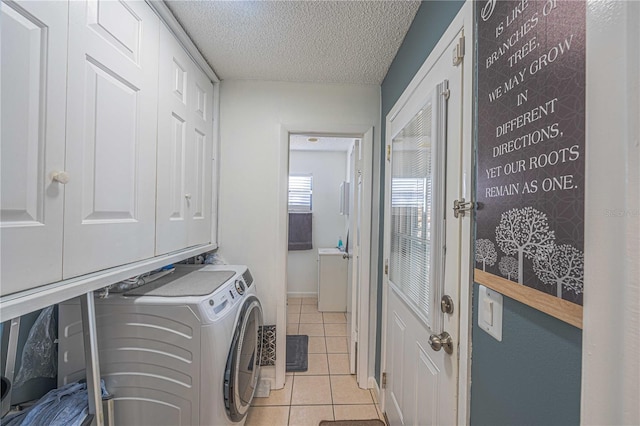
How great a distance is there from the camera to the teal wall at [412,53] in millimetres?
1073

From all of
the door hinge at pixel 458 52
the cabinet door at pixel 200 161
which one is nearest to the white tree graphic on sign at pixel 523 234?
the door hinge at pixel 458 52

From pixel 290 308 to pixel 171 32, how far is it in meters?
3.30

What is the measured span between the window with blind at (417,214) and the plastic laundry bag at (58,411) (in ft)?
4.50

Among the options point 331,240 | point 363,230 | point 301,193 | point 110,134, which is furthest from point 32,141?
point 331,240

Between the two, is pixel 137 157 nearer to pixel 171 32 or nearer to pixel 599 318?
pixel 171 32

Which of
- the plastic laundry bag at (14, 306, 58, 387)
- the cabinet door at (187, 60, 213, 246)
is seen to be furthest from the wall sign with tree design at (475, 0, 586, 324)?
the plastic laundry bag at (14, 306, 58, 387)

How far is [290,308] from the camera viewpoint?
3.68 meters

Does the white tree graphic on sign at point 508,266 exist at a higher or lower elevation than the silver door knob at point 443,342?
higher

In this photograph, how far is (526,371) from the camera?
0.61 m

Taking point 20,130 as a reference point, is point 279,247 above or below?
below

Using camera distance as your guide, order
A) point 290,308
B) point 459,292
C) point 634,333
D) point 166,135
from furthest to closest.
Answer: point 290,308 → point 166,135 → point 459,292 → point 634,333

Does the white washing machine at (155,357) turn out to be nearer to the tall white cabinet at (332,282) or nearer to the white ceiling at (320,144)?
the tall white cabinet at (332,282)

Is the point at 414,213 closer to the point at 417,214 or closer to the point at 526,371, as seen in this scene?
the point at 417,214

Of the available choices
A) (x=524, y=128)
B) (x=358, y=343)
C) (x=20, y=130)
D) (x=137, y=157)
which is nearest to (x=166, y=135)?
(x=137, y=157)
